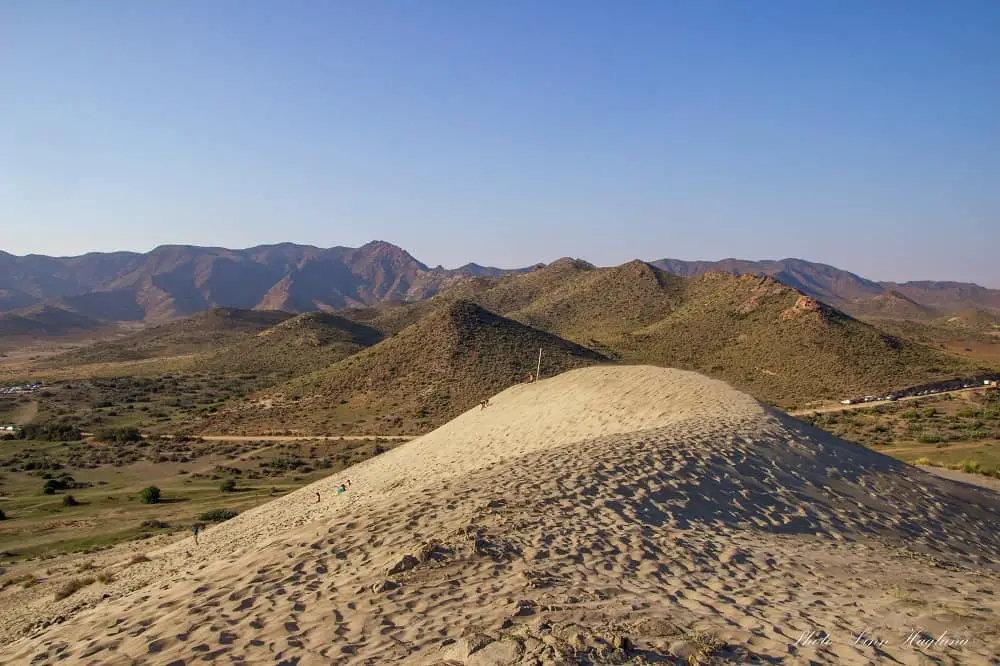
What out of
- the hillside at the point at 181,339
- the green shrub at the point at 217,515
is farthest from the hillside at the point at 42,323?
the green shrub at the point at 217,515

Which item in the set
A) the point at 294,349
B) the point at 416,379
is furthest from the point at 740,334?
the point at 294,349

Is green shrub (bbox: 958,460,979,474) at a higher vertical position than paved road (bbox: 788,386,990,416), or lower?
lower

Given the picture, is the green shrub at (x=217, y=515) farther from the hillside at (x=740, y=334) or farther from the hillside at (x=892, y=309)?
the hillside at (x=892, y=309)

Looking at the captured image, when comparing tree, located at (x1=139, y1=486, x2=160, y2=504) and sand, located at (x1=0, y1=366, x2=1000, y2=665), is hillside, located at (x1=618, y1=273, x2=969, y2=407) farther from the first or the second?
tree, located at (x1=139, y1=486, x2=160, y2=504)

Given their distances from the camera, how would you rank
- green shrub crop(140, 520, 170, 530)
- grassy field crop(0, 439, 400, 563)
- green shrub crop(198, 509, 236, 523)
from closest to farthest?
grassy field crop(0, 439, 400, 563) → green shrub crop(140, 520, 170, 530) → green shrub crop(198, 509, 236, 523)

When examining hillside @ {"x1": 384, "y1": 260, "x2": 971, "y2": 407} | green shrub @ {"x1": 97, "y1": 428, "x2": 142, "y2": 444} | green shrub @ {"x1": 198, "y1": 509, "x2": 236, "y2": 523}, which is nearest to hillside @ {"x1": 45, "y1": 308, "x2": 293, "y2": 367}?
green shrub @ {"x1": 97, "y1": 428, "x2": 142, "y2": 444}

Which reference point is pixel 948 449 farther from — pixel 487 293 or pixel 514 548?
pixel 487 293
